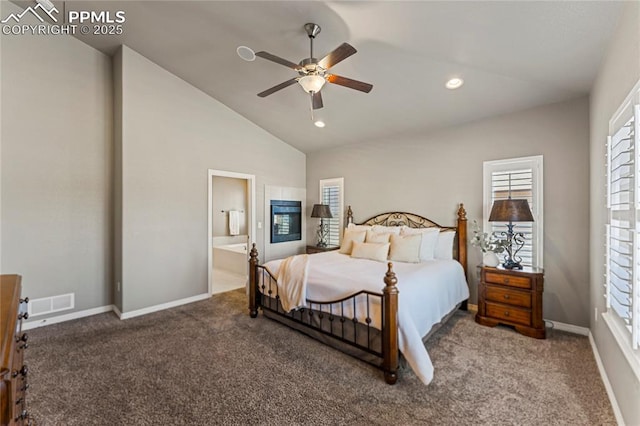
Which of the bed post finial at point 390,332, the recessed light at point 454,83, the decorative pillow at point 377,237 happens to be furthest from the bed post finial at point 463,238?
the bed post finial at point 390,332

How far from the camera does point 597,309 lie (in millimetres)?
2754

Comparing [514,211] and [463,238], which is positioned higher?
[514,211]

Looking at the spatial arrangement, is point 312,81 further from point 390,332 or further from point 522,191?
point 522,191

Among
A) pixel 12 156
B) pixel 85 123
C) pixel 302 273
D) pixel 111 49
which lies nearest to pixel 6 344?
pixel 302 273

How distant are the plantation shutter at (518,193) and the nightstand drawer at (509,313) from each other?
707 mm

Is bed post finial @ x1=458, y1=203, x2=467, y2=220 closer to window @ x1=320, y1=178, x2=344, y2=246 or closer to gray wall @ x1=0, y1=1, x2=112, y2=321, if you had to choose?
window @ x1=320, y1=178, x2=344, y2=246

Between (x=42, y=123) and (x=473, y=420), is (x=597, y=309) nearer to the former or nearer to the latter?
(x=473, y=420)

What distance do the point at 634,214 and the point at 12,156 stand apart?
6024 millimetres

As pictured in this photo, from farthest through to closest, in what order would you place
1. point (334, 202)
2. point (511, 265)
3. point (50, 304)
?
point (334, 202) < point (50, 304) < point (511, 265)

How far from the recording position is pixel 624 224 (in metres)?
1.96

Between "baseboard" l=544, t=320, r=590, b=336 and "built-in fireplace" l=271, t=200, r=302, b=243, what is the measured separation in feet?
14.9

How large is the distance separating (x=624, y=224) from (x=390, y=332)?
1863 millimetres

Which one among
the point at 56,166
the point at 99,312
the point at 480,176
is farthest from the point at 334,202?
the point at 56,166

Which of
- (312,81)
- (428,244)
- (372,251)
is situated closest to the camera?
(312,81)
